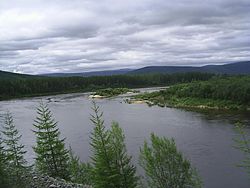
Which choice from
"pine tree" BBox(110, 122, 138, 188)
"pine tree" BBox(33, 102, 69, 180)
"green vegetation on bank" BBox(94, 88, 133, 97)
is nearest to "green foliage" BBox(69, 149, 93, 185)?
"pine tree" BBox(33, 102, 69, 180)

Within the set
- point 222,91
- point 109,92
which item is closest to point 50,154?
point 222,91

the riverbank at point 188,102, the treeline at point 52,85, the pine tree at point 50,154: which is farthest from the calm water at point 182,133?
the treeline at point 52,85

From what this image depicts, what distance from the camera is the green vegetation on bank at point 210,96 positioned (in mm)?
78125

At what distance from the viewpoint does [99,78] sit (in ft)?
629

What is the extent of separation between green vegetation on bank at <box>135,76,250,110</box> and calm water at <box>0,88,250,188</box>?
9.51 m

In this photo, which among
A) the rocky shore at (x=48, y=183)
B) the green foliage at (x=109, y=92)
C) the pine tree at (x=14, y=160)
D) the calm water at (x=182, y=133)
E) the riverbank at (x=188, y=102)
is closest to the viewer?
the pine tree at (x=14, y=160)

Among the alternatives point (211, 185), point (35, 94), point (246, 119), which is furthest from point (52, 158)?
point (35, 94)

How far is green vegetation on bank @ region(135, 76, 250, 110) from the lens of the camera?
78125 millimetres

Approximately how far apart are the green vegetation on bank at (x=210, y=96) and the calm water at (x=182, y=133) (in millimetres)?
9512

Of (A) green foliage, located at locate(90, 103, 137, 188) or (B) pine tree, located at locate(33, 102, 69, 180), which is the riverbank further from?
(A) green foliage, located at locate(90, 103, 137, 188)

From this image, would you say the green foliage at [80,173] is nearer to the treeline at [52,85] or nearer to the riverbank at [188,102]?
the riverbank at [188,102]

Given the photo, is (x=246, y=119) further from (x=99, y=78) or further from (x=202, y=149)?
(x=99, y=78)

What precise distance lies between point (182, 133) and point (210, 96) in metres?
39.1

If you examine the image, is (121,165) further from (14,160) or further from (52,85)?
(52,85)
